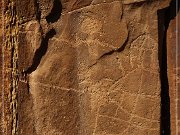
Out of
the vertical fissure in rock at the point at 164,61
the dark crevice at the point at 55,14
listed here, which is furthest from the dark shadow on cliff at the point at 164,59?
the dark crevice at the point at 55,14

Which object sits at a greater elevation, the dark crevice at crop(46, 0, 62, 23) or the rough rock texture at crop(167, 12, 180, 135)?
the dark crevice at crop(46, 0, 62, 23)

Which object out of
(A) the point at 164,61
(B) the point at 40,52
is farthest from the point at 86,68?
(A) the point at 164,61

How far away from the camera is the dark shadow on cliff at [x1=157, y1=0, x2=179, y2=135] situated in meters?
1.69

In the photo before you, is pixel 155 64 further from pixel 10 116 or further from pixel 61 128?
pixel 10 116

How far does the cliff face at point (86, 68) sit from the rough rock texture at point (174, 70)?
58 mm

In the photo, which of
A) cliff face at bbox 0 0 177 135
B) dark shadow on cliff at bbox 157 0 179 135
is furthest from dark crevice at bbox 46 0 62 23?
dark shadow on cliff at bbox 157 0 179 135

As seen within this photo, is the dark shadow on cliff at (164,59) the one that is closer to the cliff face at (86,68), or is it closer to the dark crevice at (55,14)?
the cliff face at (86,68)

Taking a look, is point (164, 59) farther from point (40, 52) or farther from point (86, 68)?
point (40, 52)

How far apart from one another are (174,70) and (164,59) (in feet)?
0.21

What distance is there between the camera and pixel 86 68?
1664mm

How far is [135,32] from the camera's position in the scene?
1648mm

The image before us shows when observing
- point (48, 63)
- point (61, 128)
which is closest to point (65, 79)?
point (48, 63)

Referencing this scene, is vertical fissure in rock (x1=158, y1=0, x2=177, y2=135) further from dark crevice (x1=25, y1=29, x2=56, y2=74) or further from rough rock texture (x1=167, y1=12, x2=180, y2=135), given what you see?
dark crevice (x1=25, y1=29, x2=56, y2=74)

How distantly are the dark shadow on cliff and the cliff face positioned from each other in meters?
0.03
